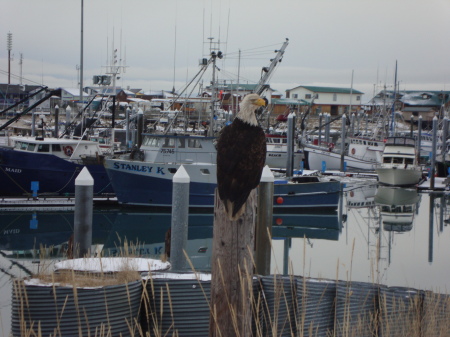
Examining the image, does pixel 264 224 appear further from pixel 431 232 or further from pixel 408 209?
pixel 408 209

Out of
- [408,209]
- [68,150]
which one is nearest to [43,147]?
[68,150]

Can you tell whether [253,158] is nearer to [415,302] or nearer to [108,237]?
[415,302]

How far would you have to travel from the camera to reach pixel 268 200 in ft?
23.4

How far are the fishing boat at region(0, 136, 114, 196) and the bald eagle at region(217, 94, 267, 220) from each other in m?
17.4

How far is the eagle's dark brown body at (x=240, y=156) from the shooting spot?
12.3 ft

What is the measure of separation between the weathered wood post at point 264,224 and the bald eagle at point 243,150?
289 cm

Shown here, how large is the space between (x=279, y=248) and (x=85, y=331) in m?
11.7

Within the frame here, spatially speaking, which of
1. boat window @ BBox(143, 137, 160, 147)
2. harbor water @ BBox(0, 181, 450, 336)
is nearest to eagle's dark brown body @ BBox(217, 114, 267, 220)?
harbor water @ BBox(0, 181, 450, 336)

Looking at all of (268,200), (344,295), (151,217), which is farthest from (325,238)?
(344,295)

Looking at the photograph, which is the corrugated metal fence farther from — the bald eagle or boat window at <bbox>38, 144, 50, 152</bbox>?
boat window at <bbox>38, 144, 50, 152</bbox>

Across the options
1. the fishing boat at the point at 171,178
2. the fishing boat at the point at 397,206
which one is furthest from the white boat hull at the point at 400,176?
the fishing boat at the point at 171,178

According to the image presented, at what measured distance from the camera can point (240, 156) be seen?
396 cm

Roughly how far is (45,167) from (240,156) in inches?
695

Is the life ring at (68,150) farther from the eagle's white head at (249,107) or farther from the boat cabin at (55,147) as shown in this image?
the eagle's white head at (249,107)
